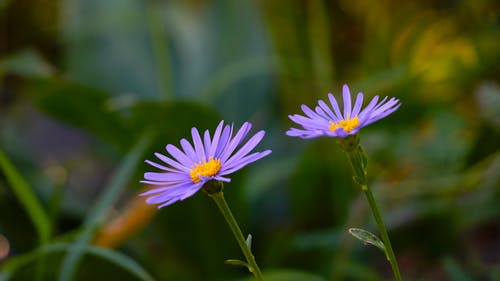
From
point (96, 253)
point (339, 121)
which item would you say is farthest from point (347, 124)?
point (96, 253)

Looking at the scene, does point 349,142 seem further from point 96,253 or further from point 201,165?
point 96,253

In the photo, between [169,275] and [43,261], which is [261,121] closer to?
[169,275]


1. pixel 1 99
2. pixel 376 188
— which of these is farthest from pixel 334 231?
pixel 1 99

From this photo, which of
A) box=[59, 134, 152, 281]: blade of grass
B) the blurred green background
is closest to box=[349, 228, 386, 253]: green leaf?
the blurred green background

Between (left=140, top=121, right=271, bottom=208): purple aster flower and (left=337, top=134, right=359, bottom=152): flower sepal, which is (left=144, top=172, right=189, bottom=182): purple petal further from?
(left=337, top=134, right=359, bottom=152): flower sepal

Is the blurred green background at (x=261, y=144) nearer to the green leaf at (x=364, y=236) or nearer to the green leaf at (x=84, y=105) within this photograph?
the green leaf at (x=84, y=105)
